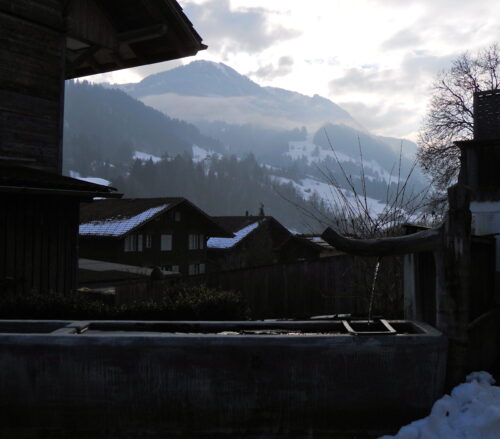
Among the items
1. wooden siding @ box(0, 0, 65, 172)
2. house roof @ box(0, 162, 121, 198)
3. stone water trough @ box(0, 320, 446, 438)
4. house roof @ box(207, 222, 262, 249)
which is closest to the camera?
stone water trough @ box(0, 320, 446, 438)

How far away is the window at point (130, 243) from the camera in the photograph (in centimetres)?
3556

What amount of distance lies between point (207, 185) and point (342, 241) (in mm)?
155391

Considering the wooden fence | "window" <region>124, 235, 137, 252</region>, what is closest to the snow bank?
the wooden fence

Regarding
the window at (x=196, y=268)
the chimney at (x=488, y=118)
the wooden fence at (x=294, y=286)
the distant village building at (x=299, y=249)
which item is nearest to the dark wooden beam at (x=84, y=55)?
the wooden fence at (x=294, y=286)

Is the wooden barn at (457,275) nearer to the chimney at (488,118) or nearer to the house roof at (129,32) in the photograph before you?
the chimney at (488,118)

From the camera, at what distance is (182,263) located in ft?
135

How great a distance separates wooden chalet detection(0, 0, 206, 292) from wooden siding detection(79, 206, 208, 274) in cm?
2177

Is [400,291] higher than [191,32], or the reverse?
[191,32]

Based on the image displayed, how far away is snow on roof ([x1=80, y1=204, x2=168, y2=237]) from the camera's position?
33.4 meters

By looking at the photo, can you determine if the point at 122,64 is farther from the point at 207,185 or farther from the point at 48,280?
the point at 207,185

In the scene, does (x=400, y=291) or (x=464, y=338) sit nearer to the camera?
(x=464, y=338)

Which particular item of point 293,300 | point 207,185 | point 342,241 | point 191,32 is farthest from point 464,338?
point 207,185

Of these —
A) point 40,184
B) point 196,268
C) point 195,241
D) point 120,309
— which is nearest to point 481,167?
point 120,309

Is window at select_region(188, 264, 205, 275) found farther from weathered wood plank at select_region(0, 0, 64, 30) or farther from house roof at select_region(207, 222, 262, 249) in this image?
weathered wood plank at select_region(0, 0, 64, 30)
